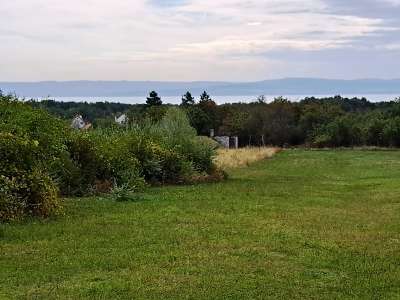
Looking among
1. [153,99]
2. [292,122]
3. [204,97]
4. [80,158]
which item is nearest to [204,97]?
[204,97]

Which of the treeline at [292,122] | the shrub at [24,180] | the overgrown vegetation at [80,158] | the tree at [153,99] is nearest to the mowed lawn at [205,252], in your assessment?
the shrub at [24,180]

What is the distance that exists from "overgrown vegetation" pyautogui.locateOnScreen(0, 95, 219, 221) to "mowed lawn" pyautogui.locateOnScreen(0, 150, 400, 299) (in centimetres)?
82

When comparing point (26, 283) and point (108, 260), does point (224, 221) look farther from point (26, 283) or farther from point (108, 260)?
point (26, 283)

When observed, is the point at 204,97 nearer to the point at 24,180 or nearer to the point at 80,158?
the point at 80,158

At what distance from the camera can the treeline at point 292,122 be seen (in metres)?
67.4

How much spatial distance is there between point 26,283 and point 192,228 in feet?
15.0

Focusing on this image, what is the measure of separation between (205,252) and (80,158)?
10.3 m

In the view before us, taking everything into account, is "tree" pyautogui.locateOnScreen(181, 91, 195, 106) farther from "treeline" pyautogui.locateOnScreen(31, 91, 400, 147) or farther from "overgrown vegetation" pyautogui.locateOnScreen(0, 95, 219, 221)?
"overgrown vegetation" pyautogui.locateOnScreen(0, 95, 219, 221)

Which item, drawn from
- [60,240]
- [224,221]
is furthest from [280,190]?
[60,240]

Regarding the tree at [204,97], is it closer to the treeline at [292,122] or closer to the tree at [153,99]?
the treeline at [292,122]

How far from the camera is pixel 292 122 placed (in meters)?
79.6

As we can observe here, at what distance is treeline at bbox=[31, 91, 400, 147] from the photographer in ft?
221

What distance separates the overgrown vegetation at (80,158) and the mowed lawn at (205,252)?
0.82 metres

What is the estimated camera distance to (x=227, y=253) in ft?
29.9
